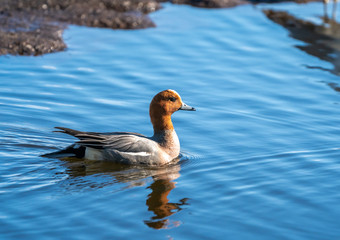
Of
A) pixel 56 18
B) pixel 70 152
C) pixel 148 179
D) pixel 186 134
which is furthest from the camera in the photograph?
pixel 56 18

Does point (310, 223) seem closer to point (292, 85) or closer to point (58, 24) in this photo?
point (292, 85)

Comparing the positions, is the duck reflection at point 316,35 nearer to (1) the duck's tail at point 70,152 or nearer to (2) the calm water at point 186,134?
(2) the calm water at point 186,134

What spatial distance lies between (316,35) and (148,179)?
8343 mm

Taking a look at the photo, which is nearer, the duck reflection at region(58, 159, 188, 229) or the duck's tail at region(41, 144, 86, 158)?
the duck reflection at region(58, 159, 188, 229)

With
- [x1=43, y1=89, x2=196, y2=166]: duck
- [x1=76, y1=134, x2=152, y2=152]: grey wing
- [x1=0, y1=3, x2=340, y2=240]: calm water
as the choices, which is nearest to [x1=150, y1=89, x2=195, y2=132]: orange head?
[x1=43, y1=89, x2=196, y2=166]: duck

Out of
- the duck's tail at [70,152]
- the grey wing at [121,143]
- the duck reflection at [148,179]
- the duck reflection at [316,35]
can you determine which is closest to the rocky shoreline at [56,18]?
the duck reflection at [316,35]

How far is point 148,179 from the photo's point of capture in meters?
7.70

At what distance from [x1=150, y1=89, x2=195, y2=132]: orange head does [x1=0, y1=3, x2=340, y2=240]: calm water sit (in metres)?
0.52

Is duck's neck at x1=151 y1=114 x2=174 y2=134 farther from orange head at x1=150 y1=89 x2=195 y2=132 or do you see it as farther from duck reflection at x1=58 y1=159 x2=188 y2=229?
duck reflection at x1=58 y1=159 x2=188 y2=229

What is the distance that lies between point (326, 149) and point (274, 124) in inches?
43.7

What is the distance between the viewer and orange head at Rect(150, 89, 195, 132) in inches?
332

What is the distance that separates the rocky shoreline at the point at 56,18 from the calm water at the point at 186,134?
0.35m

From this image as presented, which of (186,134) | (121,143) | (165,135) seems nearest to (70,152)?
(121,143)

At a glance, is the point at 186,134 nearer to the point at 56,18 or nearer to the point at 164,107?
the point at 164,107
